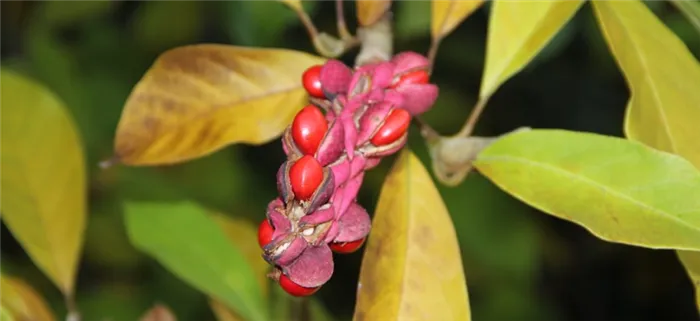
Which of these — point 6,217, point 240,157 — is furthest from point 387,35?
point 240,157

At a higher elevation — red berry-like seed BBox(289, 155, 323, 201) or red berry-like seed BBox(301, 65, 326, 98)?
red berry-like seed BBox(289, 155, 323, 201)

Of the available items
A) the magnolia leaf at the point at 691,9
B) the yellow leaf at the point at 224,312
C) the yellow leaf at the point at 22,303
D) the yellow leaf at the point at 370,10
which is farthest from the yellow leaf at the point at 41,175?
the magnolia leaf at the point at 691,9

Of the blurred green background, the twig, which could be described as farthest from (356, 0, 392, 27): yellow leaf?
the blurred green background

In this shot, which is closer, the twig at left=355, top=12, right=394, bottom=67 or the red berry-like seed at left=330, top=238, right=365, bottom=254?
the red berry-like seed at left=330, top=238, right=365, bottom=254

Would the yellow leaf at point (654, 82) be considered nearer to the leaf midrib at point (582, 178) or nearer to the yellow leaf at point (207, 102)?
the leaf midrib at point (582, 178)

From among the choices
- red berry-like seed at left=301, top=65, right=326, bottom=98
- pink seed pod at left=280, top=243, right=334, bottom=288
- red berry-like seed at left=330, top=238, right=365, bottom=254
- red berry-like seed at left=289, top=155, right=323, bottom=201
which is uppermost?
red berry-like seed at left=289, top=155, right=323, bottom=201

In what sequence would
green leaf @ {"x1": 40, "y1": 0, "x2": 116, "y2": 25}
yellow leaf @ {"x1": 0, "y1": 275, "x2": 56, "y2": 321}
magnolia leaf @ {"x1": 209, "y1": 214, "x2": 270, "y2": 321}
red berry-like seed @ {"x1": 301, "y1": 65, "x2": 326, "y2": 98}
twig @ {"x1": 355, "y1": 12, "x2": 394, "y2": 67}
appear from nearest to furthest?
red berry-like seed @ {"x1": 301, "y1": 65, "x2": 326, "y2": 98}
twig @ {"x1": 355, "y1": 12, "x2": 394, "y2": 67}
yellow leaf @ {"x1": 0, "y1": 275, "x2": 56, "y2": 321}
magnolia leaf @ {"x1": 209, "y1": 214, "x2": 270, "y2": 321}
green leaf @ {"x1": 40, "y1": 0, "x2": 116, "y2": 25}

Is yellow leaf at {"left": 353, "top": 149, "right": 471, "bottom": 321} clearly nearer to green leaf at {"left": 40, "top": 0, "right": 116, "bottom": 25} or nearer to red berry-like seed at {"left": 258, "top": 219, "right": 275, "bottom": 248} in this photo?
red berry-like seed at {"left": 258, "top": 219, "right": 275, "bottom": 248}
